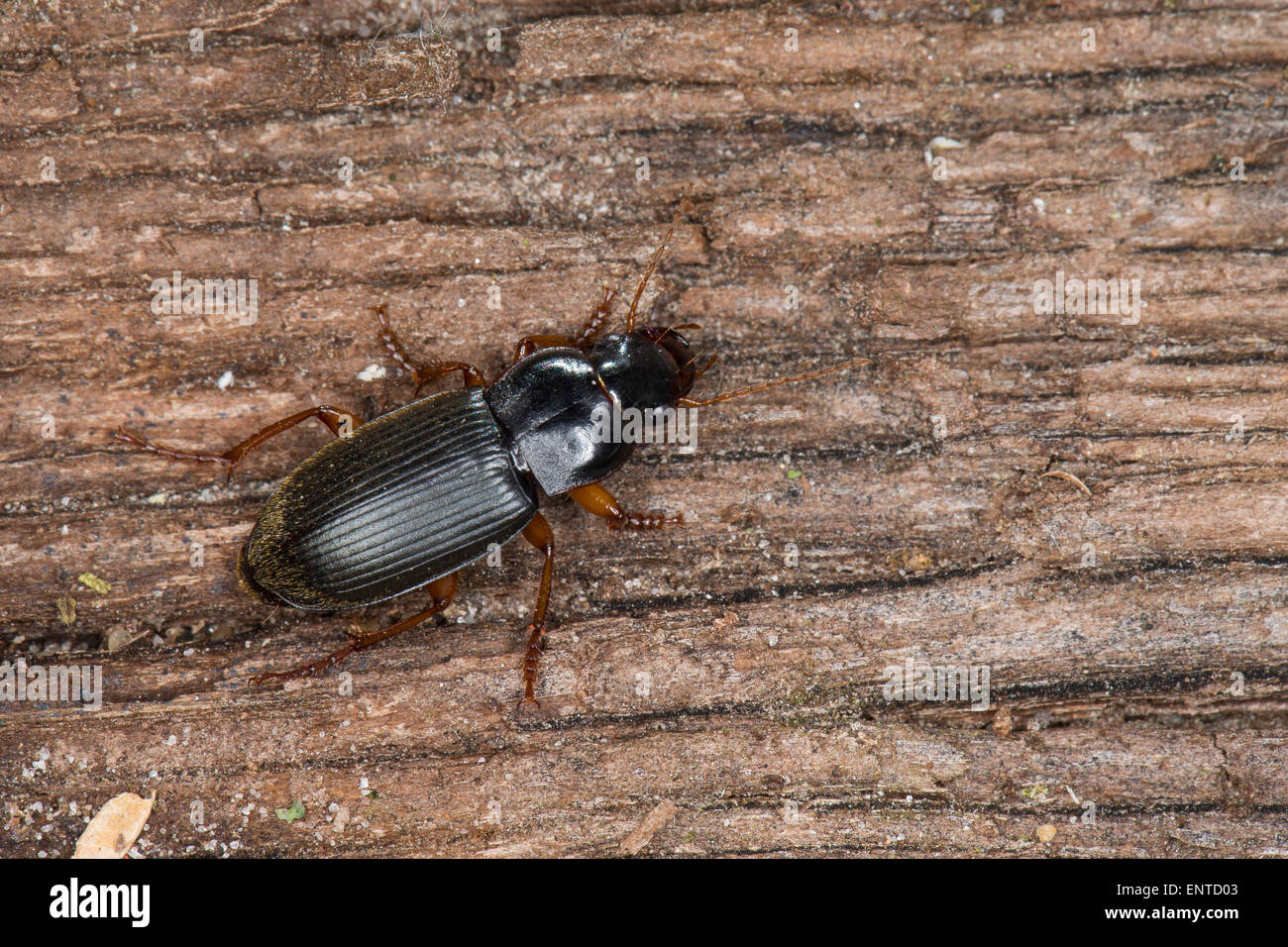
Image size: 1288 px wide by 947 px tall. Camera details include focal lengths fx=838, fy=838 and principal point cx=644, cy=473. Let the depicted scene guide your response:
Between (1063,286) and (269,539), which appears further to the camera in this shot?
(1063,286)

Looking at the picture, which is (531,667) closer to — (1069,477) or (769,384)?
(769,384)

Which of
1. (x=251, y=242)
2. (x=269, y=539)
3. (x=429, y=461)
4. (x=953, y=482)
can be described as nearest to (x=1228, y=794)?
(x=953, y=482)

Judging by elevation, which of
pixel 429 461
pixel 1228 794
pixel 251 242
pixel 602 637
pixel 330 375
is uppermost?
pixel 251 242

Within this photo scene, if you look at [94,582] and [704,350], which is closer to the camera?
[94,582]

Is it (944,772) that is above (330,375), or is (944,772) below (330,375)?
below

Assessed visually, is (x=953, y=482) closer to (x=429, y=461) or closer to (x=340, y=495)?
(x=429, y=461)

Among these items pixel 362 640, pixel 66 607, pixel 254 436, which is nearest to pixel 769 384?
pixel 362 640

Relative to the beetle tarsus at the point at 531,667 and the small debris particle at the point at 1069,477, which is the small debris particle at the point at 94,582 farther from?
the small debris particle at the point at 1069,477
